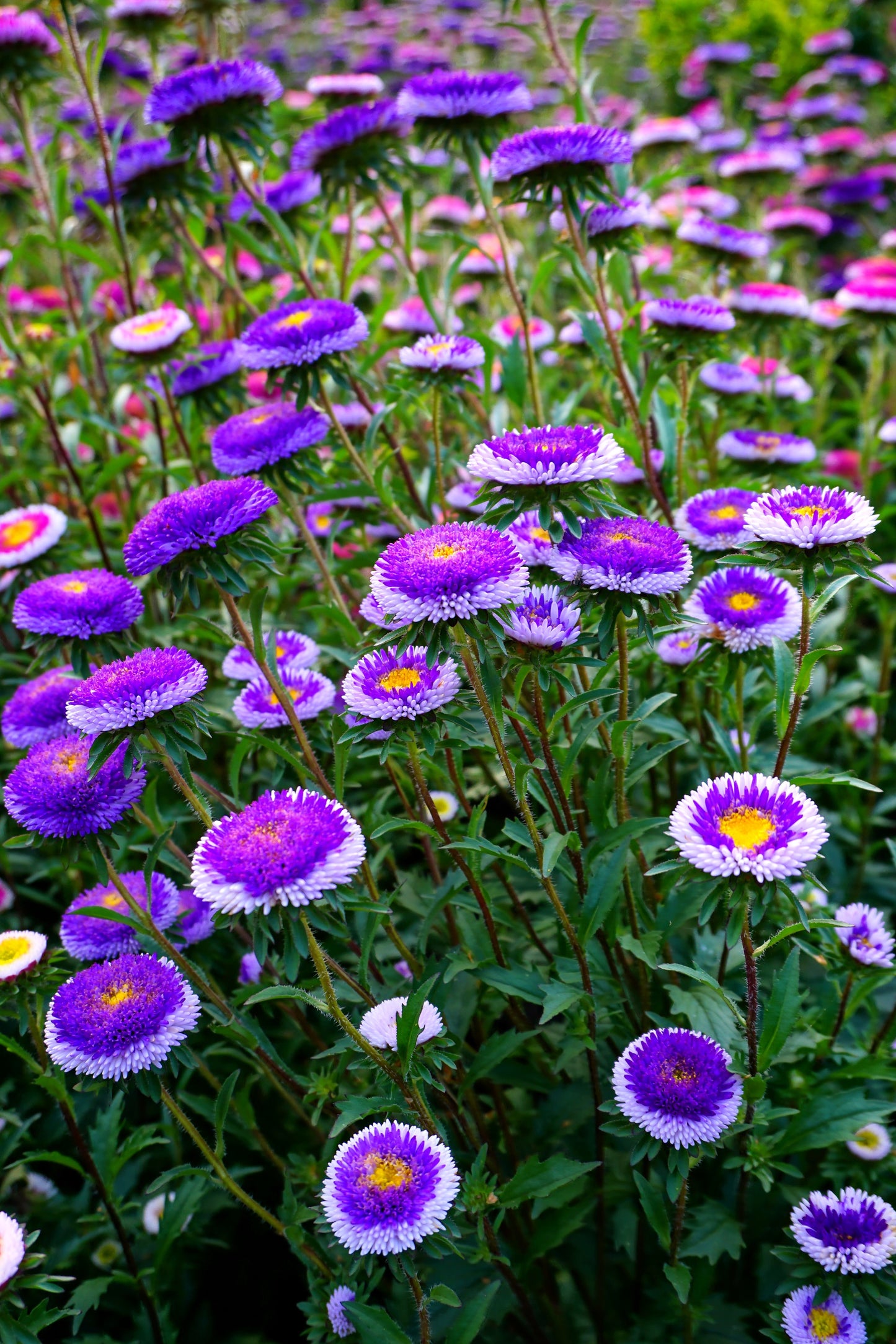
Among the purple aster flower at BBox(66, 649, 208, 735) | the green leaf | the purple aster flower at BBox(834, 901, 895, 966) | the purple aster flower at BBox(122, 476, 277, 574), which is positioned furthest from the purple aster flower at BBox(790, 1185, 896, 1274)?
the purple aster flower at BBox(122, 476, 277, 574)

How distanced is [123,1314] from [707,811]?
196 centimetres

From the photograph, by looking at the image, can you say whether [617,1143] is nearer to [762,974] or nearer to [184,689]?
[762,974]

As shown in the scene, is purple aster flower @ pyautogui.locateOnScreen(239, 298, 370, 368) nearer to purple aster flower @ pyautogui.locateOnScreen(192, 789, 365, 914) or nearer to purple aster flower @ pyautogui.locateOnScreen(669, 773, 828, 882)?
purple aster flower @ pyautogui.locateOnScreen(192, 789, 365, 914)

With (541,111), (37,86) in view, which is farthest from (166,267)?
(541,111)

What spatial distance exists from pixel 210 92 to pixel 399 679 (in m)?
2.00

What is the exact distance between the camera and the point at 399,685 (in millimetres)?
1633

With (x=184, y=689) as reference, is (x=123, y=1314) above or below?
below

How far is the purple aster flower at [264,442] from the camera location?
212 cm

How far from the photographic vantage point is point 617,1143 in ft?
7.47

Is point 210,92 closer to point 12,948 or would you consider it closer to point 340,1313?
point 12,948

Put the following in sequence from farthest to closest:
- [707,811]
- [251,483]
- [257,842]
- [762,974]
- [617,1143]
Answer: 1. [762,974]
2. [617,1143]
3. [251,483]
4. [707,811]
5. [257,842]

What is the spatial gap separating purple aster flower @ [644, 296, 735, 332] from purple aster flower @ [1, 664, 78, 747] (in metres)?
1.71

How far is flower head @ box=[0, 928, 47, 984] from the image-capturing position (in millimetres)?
1840

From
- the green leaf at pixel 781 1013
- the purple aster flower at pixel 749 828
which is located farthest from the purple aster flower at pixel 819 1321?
the purple aster flower at pixel 749 828
